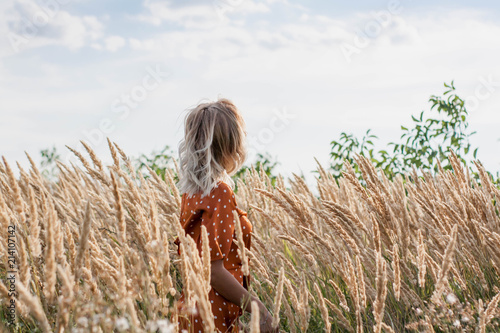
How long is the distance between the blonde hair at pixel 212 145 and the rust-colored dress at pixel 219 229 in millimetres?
64

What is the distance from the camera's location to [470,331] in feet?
7.05

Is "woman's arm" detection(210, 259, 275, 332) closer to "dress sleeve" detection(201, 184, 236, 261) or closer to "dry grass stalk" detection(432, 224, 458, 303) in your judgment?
"dress sleeve" detection(201, 184, 236, 261)

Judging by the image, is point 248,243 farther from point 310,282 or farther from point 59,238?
point 59,238

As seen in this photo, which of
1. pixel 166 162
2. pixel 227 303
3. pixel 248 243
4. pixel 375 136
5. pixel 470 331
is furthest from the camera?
pixel 166 162

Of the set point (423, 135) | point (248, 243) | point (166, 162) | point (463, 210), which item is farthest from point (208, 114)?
point (166, 162)

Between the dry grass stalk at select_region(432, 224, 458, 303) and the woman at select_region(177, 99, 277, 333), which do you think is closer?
the dry grass stalk at select_region(432, 224, 458, 303)

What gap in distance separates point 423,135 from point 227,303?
3.66 meters

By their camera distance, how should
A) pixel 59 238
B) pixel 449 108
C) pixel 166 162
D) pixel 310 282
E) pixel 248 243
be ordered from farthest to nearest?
pixel 166 162 < pixel 449 108 < pixel 310 282 < pixel 248 243 < pixel 59 238

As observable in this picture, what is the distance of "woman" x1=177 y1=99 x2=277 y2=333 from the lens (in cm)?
217

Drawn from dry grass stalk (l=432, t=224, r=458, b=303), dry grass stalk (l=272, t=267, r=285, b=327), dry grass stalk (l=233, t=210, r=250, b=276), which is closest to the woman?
dry grass stalk (l=233, t=210, r=250, b=276)

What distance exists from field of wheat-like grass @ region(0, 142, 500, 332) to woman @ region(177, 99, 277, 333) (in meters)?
0.16

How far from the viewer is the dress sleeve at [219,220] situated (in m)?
2.10

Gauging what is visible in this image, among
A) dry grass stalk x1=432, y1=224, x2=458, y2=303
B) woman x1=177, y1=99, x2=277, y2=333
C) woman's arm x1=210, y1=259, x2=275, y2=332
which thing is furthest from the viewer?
woman x1=177, y1=99, x2=277, y2=333

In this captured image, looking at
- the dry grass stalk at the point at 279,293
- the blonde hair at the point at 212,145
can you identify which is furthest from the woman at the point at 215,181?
the dry grass stalk at the point at 279,293
